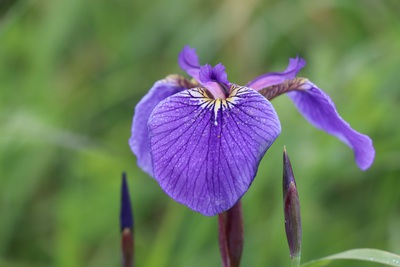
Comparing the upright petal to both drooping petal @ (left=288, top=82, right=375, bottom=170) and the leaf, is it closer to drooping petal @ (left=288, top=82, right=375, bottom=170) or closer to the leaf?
drooping petal @ (left=288, top=82, right=375, bottom=170)

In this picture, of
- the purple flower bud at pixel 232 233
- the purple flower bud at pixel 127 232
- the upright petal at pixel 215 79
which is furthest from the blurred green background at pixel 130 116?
the upright petal at pixel 215 79

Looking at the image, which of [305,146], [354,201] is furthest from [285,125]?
[354,201]

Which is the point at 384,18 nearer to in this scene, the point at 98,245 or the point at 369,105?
the point at 369,105

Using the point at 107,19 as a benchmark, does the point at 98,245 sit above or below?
below

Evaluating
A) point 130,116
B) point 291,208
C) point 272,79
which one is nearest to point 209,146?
point 291,208

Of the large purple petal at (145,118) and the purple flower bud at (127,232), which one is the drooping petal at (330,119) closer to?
the large purple petal at (145,118)
